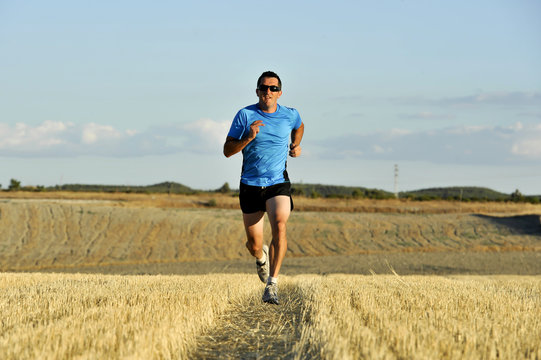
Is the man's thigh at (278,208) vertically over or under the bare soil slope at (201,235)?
over

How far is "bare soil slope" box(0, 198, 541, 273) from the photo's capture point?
95.9 feet

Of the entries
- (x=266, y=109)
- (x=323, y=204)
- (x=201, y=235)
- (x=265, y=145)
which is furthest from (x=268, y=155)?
(x=323, y=204)

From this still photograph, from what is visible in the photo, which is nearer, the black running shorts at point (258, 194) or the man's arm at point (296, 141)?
the black running shorts at point (258, 194)

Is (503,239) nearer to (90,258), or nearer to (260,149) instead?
(90,258)

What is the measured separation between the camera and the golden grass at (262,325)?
3.74 metres

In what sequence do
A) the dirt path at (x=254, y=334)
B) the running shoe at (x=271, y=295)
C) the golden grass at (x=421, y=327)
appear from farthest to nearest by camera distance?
1. the running shoe at (x=271, y=295)
2. the dirt path at (x=254, y=334)
3. the golden grass at (x=421, y=327)

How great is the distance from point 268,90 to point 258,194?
47.9 inches

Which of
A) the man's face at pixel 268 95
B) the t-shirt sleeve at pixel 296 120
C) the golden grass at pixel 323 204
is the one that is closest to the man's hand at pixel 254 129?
the man's face at pixel 268 95

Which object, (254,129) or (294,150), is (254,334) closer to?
(254,129)

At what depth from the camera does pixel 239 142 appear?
707cm

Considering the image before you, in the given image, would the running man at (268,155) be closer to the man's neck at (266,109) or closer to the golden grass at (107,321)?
the man's neck at (266,109)

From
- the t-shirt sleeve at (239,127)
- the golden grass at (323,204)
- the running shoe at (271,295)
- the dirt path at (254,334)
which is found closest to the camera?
the dirt path at (254,334)

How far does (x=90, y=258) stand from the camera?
1125 inches

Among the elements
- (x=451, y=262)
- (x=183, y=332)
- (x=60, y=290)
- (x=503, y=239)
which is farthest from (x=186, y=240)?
(x=183, y=332)
